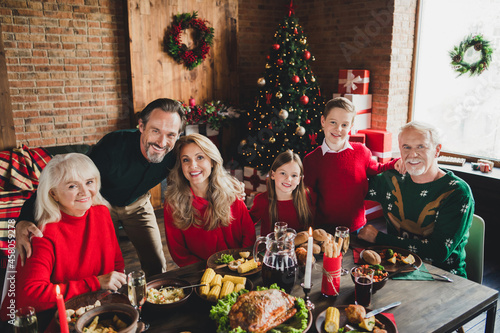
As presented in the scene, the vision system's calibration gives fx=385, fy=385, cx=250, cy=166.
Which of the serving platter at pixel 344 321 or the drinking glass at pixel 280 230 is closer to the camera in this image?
the serving platter at pixel 344 321

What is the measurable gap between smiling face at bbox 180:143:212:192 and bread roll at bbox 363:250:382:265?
93 cm

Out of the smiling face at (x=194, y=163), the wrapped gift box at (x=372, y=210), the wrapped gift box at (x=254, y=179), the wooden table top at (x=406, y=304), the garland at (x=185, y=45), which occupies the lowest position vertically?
the wrapped gift box at (x=372, y=210)

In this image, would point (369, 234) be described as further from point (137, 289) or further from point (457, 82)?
point (457, 82)

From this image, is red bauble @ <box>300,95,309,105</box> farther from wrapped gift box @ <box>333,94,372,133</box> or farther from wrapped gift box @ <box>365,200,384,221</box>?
wrapped gift box @ <box>365,200,384,221</box>

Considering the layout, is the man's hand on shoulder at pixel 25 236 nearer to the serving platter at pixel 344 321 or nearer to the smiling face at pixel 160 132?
the smiling face at pixel 160 132

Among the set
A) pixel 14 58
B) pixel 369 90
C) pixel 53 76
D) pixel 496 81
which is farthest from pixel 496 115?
pixel 14 58

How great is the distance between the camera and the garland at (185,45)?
4906 millimetres

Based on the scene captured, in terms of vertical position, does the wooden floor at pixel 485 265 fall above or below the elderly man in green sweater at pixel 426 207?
below

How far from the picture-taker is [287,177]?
7.25 feet

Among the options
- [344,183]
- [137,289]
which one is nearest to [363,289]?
[137,289]

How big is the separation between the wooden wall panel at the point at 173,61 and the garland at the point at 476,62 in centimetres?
284

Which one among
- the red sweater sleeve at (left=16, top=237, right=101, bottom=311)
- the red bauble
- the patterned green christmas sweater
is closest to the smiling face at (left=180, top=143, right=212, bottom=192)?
the red sweater sleeve at (left=16, top=237, right=101, bottom=311)

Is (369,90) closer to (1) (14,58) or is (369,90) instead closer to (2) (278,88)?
(2) (278,88)

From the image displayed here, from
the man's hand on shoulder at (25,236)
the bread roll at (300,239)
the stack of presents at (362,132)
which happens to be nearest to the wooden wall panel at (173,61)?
the stack of presents at (362,132)
